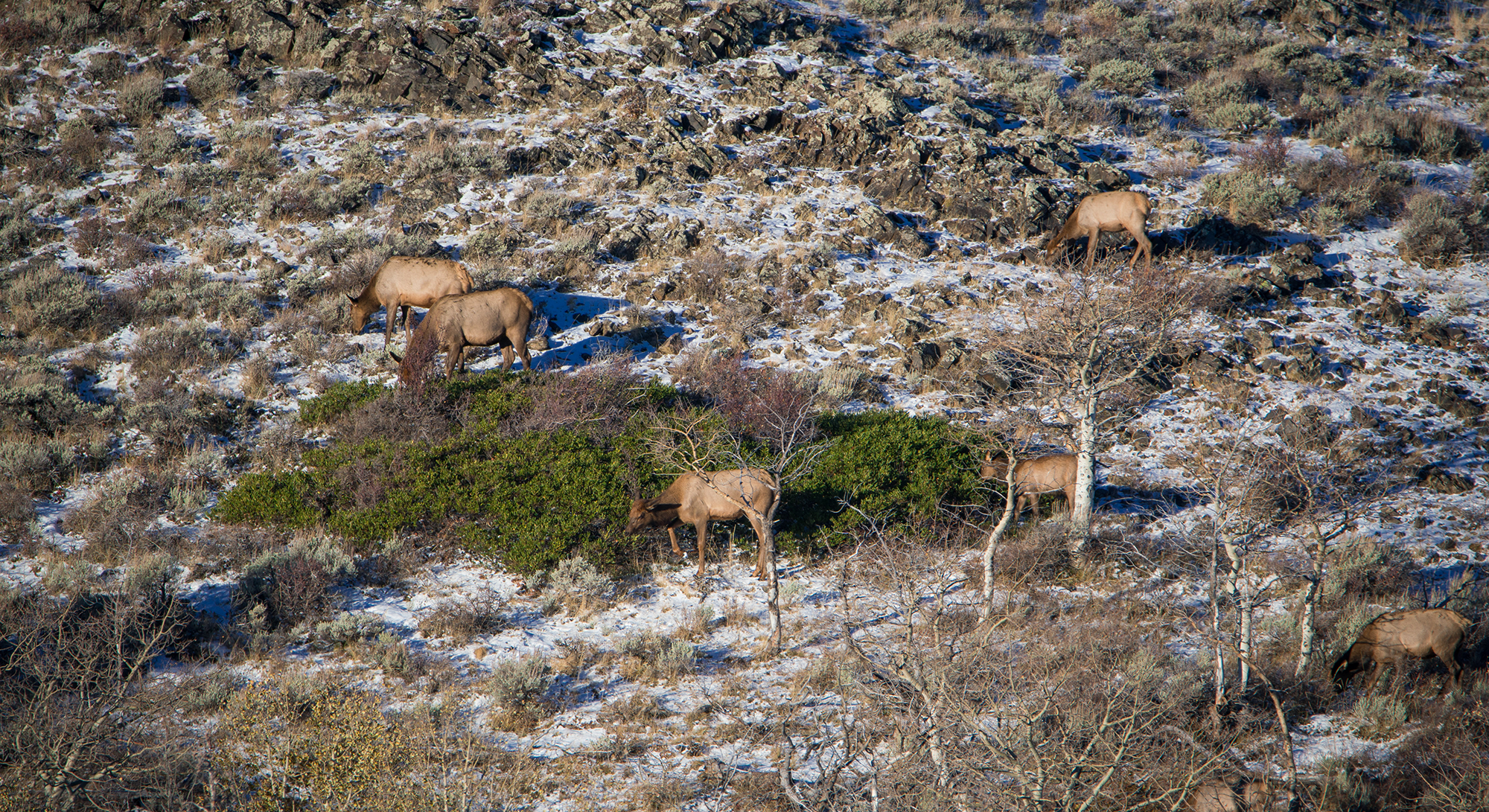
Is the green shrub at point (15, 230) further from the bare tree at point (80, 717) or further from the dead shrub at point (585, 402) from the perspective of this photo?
the dead shrub at point (585, 402)

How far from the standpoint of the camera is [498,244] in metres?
19.8

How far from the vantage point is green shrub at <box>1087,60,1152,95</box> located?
26.3 meters

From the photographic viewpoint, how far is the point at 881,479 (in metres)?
13.5

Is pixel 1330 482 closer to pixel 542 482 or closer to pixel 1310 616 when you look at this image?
pixel 1310 616

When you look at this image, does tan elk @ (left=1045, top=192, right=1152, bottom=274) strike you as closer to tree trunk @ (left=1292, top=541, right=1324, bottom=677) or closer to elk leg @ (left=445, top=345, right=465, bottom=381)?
tree trunk @ (left=1292, top=541, right=1324, bottom=677)

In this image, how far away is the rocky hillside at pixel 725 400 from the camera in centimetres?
912

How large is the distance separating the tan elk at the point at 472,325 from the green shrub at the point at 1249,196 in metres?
16.5

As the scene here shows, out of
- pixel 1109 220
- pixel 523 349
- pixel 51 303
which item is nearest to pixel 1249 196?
pixel 1109 220

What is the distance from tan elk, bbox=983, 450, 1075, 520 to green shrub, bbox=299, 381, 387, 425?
10.4 meters

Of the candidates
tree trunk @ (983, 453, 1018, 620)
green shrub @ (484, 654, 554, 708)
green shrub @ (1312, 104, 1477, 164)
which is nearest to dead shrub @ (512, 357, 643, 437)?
green shrub @ (484, 654, 554, 708)

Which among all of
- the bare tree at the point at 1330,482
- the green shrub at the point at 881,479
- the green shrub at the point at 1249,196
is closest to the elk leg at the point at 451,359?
the green shrub at the point at 881,479

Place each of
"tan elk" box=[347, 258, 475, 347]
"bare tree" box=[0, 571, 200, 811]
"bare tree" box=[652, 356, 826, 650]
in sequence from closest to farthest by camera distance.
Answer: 1. "bare tree" box=[0, 571, 200, 811]
2. "bare tree" box=[652, 356, 826, 650]
3. "tan elk" box=[347, 258, 475, 347]

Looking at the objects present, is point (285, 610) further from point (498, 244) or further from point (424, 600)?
point (498, 244)

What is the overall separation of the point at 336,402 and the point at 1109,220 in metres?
15.7
